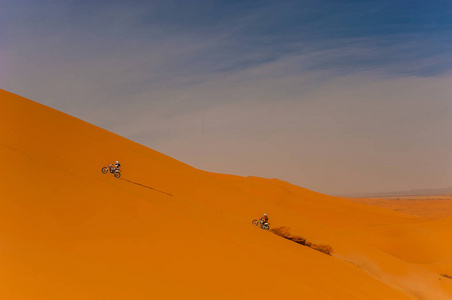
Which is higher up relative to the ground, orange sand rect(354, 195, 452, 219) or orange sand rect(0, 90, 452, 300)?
orange sand rect(354, 195, 452, 219)

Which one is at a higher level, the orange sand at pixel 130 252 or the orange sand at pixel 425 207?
the orange sand at pixel 425 207

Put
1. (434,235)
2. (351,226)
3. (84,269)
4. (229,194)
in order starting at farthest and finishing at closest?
(351,226), (434,235), (229,194), (84,269)

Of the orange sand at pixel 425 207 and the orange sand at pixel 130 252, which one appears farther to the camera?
the orange sand at pixel 425 207

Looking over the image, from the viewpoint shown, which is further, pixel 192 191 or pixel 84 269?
pixel 192 191

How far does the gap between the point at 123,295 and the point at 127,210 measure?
3.76 meters

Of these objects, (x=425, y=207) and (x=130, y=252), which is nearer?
(x=130, y=252)

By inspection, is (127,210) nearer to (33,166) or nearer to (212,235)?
(212,235)

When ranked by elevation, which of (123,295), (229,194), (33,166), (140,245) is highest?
(229,194)

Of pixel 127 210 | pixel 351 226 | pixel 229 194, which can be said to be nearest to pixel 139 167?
pixel 229 194

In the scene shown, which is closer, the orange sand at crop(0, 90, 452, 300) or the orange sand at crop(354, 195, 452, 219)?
the orange sand at crop(0, 90, 452, 300)

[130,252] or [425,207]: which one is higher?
[425,207]

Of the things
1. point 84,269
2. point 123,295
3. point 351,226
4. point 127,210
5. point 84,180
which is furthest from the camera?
point 351,226

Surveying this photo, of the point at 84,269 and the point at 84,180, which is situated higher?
the point at 84,180

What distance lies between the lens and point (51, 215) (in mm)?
7633
